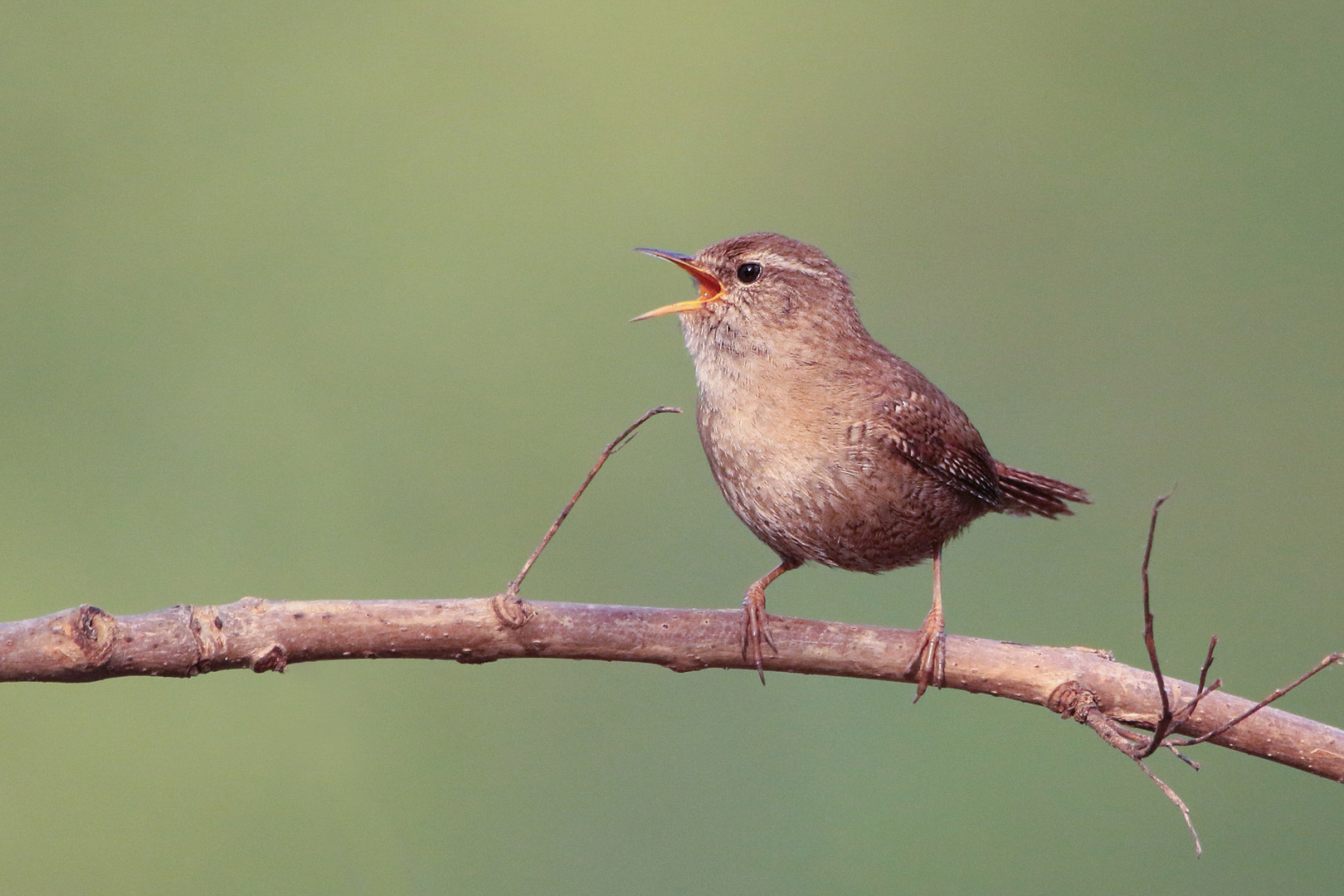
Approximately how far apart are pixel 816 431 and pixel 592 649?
2.13 feet

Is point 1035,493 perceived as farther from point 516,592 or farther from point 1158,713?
point 516,592

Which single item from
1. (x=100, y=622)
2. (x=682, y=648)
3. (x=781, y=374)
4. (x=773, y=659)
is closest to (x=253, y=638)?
(x=100, y=622)

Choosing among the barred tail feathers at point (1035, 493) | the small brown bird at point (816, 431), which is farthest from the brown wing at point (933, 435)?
the barred tail feathers at point (1035, 493)

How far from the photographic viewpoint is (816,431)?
2281 millimetres

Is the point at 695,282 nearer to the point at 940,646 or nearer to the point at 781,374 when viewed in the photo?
the point at 781,374

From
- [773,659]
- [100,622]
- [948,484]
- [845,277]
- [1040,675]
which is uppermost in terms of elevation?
[845,277]

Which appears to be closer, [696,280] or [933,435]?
[933,435]

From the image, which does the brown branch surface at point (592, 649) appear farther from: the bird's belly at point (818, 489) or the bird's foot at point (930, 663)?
the bird's belly at point (818, 489)

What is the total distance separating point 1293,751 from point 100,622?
6.47 ft

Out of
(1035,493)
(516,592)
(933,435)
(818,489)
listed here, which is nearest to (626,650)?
(516,592)

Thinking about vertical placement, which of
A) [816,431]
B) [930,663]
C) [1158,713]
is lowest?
[1158,713]

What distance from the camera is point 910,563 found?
2506 mm

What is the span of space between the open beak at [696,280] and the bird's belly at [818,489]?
23 cm

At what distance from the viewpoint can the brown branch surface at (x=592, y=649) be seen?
1.70 m
